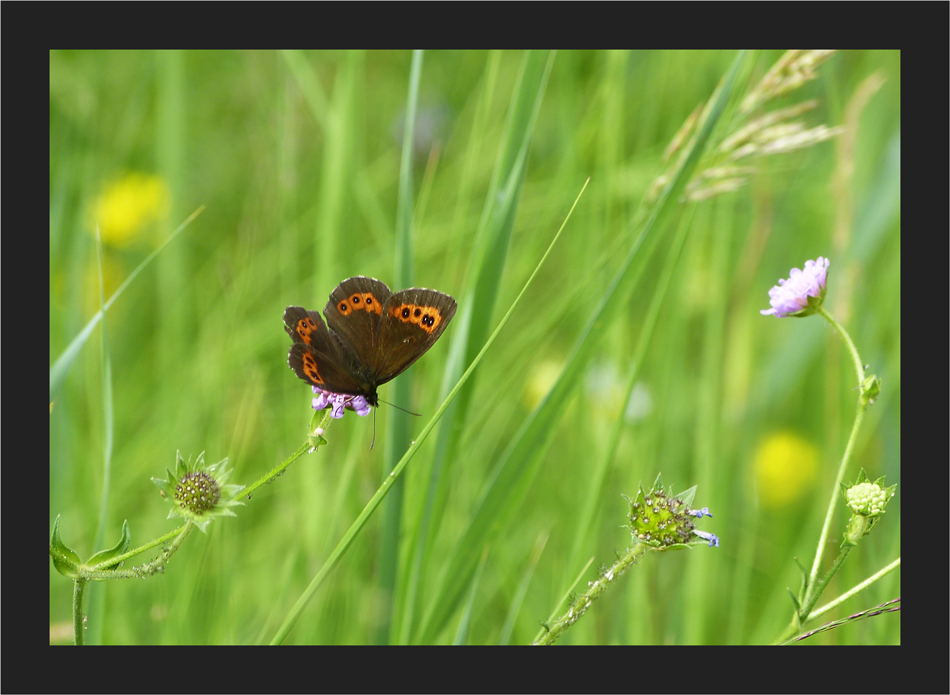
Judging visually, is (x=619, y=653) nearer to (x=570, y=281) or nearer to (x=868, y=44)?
(x=570, y=281)

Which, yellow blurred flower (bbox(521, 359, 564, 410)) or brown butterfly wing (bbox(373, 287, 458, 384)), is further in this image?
yellow blurred flower (bbox(521, 359, 564, 410))

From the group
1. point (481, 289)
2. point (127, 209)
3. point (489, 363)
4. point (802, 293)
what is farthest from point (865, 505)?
point (127, 209)

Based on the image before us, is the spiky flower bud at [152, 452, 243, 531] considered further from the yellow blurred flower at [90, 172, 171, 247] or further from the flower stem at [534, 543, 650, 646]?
the yellow blurred flower at [90, 172, 171, 247]

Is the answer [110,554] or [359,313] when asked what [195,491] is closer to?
[110,554]

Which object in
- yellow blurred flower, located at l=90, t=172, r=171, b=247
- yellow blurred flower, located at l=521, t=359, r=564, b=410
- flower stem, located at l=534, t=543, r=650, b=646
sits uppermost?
yellow blurred flower, located at l=90, t=172, r=171, b=247

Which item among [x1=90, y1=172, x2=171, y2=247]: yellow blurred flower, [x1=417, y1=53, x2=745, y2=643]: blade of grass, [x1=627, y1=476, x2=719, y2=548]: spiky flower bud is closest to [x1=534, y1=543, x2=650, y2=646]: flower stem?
[x1=627, y1=476, x2=719, y2=548]: spiky flower bud

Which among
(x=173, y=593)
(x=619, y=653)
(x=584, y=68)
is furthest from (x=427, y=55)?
(x=619, y=653)
